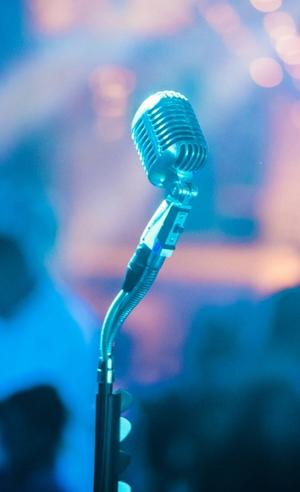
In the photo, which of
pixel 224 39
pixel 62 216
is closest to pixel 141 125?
pixel 62 216

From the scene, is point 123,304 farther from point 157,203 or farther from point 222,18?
point 222,18

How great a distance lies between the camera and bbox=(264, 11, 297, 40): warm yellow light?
177 cm

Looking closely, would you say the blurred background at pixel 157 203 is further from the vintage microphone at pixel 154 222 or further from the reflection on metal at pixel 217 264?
the vintage microphone at pixel 154 222

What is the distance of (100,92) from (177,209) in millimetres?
901

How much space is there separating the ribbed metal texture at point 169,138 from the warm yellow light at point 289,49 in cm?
109

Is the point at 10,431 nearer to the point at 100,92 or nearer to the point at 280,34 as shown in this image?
the point at 100,92

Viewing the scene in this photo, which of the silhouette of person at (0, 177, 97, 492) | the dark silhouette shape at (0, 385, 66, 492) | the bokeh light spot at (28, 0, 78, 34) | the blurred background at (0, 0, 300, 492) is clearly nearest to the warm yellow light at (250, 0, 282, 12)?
the blurred background at (0, 0, 300, 492)

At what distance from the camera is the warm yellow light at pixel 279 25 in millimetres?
1770

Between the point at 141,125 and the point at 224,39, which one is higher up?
the point at 224,39

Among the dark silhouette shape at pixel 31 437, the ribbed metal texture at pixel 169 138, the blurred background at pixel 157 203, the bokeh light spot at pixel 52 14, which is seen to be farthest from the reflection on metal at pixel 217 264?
the ribbed metal texture at pixel 169 138

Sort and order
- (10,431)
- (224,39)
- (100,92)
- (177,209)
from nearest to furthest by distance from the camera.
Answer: (177,209) < (10,431) < (100,92) < (224,39)

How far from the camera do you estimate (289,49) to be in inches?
71.1

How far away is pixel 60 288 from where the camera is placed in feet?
5.11

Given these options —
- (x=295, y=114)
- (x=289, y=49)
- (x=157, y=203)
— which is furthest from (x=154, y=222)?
(x=289, y=49)
